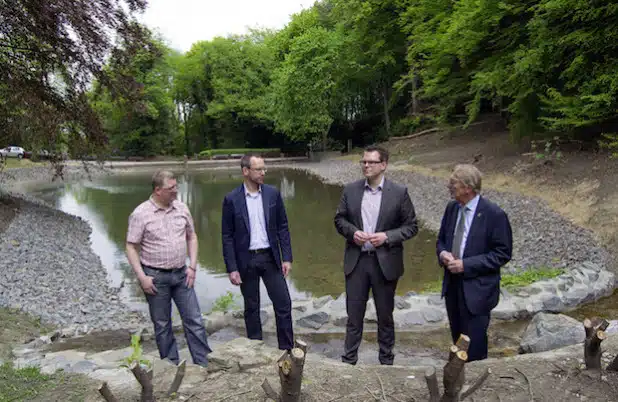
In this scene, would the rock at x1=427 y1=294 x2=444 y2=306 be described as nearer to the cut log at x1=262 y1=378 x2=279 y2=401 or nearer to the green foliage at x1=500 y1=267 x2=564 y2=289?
the green foliage at x1=500 y1=267 x2=564 y2=289

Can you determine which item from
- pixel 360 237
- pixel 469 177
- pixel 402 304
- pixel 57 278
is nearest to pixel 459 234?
pixel 469 177

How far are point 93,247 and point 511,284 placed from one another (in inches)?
347

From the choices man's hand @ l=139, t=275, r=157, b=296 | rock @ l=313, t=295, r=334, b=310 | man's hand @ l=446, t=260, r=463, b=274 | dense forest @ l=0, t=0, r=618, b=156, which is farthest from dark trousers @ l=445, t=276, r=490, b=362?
dense forest @ l=0, t=0, r=618, b=156

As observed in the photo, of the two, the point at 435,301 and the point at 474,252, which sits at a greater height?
the point at 474,252

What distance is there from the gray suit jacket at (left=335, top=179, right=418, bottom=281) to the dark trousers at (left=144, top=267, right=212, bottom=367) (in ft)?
4.29

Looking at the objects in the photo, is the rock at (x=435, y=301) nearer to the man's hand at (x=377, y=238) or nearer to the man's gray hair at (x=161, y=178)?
the man's hand at (x=377, y=238)

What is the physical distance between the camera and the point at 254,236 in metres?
4.12

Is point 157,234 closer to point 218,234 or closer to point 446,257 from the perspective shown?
point 446,257

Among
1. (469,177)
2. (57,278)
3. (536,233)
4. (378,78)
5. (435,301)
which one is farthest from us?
(378,78)

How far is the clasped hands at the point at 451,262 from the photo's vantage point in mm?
3385

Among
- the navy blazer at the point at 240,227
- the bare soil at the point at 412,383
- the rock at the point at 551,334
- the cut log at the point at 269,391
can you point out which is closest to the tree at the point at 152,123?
the navy blazer at the point at 240,227

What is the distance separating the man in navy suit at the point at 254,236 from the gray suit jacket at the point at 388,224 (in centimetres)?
59

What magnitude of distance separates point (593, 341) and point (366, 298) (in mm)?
1564

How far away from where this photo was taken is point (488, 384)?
3.11 m
